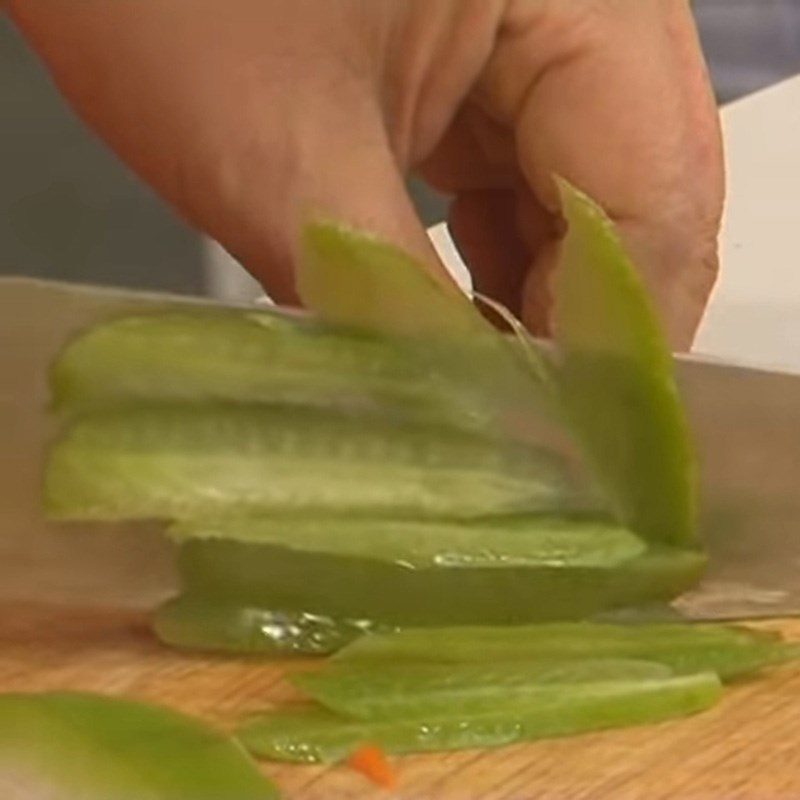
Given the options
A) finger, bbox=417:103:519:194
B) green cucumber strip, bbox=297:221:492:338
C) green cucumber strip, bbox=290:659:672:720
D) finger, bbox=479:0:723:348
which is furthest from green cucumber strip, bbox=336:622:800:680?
finger, bbox=417:103:519:194

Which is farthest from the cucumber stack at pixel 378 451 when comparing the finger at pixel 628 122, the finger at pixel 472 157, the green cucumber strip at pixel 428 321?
the finger at pixel 472 157

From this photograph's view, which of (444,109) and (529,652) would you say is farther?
(444,109)

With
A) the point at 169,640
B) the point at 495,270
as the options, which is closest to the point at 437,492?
the point at 169,640

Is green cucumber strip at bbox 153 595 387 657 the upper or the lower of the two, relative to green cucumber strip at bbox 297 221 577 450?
lower

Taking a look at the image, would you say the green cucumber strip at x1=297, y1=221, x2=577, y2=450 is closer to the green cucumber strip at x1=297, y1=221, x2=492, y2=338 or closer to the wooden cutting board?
the green cucumber strip at x1=297, y1=221, x2=492, y2=338

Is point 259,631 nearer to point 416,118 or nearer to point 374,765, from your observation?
point 374,765

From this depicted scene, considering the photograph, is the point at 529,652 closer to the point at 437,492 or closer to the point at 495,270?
the point at 437,492
